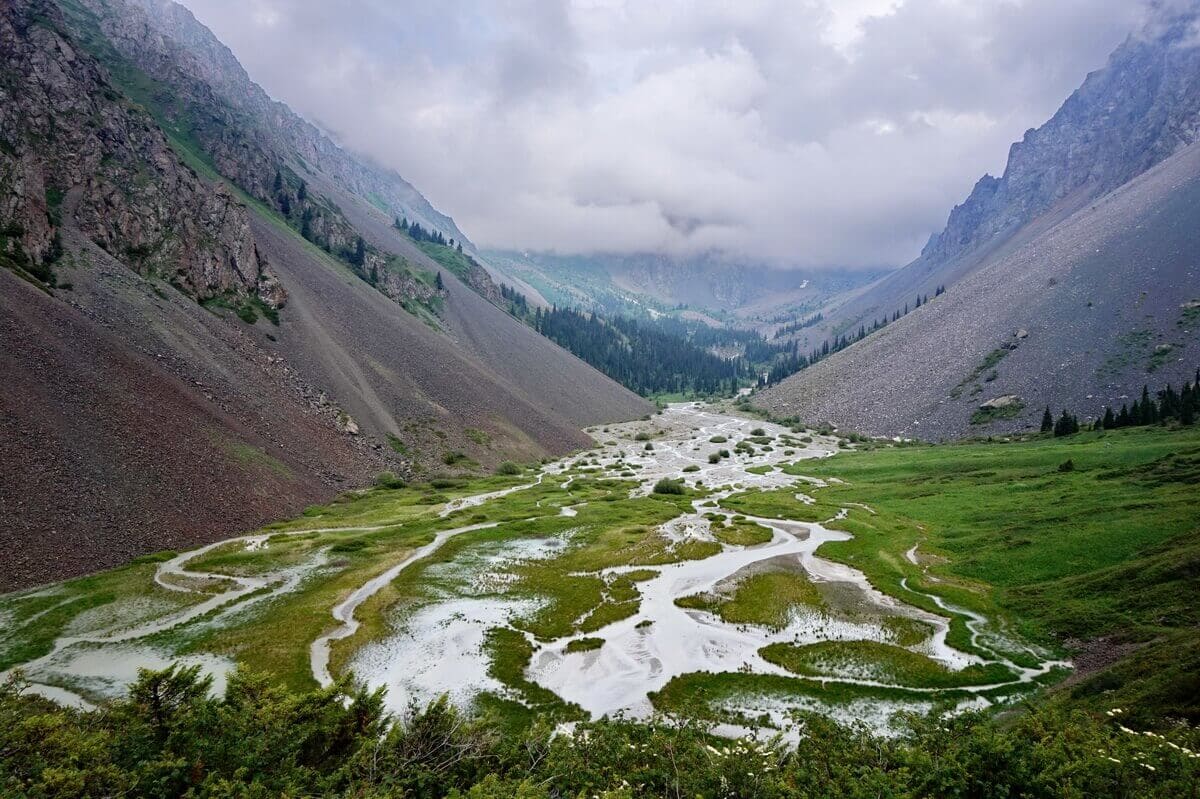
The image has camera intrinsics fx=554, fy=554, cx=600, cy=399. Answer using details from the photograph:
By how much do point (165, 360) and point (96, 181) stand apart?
4537cm

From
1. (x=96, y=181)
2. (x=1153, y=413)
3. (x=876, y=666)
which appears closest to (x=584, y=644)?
(x=876, y=666)

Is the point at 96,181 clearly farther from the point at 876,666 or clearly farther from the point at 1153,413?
the point at 1153,413

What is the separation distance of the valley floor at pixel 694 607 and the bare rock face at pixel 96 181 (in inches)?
2260

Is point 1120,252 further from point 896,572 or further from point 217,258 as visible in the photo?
point 217,258

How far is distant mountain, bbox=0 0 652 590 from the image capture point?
5169 cm

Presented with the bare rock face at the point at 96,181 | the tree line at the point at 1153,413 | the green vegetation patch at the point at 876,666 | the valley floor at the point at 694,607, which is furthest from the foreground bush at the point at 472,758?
the tree line at the point at 1153,413

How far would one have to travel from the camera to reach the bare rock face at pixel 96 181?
8088 centimetres

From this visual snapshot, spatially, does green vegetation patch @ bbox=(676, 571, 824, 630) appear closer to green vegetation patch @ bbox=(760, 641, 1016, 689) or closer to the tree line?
green vegetation patch @ bbox=(760, 641, 1016, 689)

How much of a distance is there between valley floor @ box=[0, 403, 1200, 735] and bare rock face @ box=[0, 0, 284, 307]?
57.4 metres

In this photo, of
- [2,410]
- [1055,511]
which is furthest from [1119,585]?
[2,410]

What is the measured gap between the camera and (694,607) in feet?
152

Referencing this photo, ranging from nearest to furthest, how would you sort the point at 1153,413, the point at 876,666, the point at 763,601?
the point at 876,666 → the point at 763,601 → the point at 1153,413

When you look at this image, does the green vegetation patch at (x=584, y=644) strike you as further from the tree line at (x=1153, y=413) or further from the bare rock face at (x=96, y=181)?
the tree line at (x=1153, y=413)

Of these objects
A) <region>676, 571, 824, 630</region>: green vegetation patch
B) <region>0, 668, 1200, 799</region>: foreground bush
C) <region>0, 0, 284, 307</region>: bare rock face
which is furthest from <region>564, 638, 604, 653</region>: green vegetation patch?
<region>0, 0, 284, 307</region>: bare rock face
